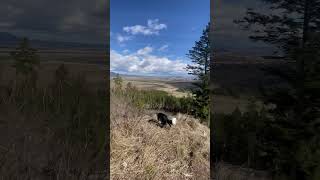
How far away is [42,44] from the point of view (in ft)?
16.2

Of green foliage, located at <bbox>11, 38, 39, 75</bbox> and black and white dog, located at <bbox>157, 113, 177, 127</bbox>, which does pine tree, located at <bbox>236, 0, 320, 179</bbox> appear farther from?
black and white dog, located at <bbox>157, 113, 177, 127</bbox>

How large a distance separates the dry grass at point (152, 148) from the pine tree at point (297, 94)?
2.26 m

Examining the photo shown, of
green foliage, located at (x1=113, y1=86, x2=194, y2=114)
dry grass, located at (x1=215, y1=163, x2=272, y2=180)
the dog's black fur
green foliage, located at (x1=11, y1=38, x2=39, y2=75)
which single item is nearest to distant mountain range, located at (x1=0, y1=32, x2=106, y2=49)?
green foliage, located at (x1=11, y1=38, x2=39, y2=75)

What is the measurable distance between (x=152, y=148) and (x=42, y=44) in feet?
11.3

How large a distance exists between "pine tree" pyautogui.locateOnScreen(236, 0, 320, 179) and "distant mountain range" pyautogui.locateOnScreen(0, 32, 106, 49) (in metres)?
2.34

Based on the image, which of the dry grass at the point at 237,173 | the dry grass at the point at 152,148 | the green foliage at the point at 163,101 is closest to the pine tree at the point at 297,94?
the dry grass at the point at 237,173

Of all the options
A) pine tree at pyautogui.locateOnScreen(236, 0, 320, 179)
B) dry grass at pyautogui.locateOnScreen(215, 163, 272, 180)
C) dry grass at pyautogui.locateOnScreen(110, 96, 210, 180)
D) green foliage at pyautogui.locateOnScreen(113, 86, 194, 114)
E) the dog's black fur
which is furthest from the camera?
green foliage at pyautogui.locateOnScreen(113, 86, 194, 114)

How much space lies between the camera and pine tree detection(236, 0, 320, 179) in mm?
5281

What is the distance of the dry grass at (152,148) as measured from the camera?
23.0ft

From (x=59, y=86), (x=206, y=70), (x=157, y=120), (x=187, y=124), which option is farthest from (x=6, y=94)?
(x=206, y=70)

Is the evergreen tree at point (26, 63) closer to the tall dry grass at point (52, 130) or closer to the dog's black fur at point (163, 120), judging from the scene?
the tall dry grass at point (52, 130)

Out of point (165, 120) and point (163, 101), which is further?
point (163, 101)

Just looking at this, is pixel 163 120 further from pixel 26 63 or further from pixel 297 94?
pixel 26 63

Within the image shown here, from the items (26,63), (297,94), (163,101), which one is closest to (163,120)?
(163,101)
